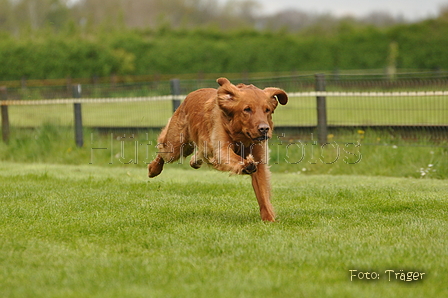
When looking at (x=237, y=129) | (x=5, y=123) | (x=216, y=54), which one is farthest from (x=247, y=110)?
(x=216, y=54)

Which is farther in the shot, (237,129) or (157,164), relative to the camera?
(157,164)

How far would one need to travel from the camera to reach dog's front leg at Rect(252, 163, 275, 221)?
214 inches

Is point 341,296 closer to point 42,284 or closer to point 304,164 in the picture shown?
point 42,284

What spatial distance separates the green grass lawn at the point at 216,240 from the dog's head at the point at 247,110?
0.75m

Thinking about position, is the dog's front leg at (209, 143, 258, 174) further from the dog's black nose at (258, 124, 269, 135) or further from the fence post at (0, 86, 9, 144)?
the fence post at (0, 86, 9, 144)

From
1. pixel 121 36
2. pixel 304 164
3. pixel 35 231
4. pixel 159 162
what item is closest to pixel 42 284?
pixel 35 231

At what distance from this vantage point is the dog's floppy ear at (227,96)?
5.33 m

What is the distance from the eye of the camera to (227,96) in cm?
539

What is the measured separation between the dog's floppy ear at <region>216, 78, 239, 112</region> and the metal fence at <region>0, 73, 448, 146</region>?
4.53 metres

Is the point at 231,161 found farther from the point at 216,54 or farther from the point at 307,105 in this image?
the point at 216,54

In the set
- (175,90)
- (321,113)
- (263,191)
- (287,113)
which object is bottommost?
(287,113)

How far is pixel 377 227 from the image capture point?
16.5 feet

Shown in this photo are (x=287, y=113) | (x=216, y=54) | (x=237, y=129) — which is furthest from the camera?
(x=216, y=54)

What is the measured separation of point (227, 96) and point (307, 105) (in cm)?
685
